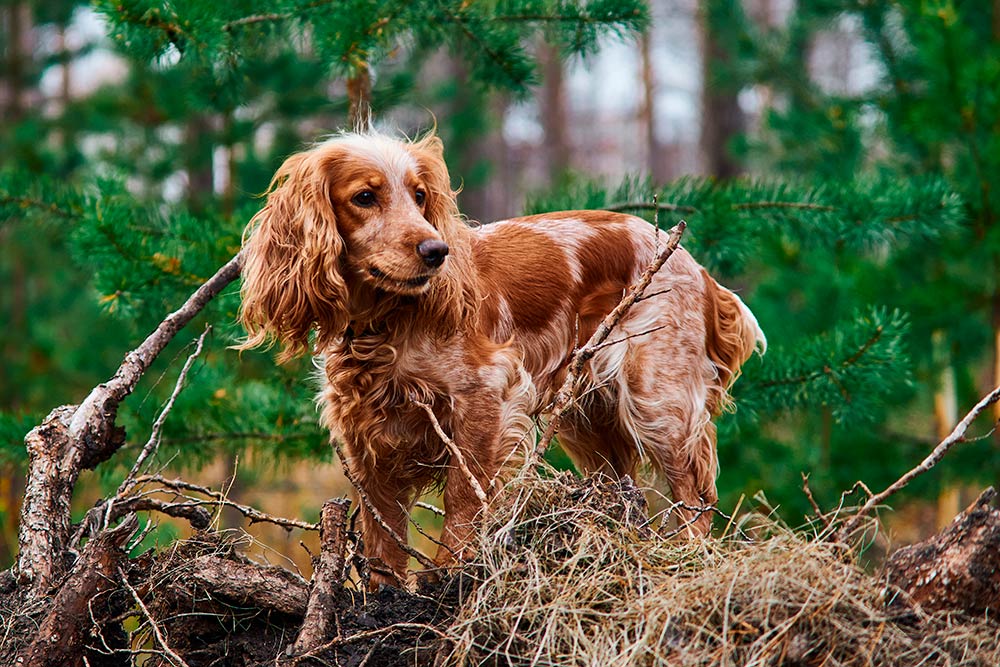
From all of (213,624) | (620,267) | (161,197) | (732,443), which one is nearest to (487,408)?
(620,267)

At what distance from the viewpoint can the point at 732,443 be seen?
26.8 feet

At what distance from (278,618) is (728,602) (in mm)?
1186

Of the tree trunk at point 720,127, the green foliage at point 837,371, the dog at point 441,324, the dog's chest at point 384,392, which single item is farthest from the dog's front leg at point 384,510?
the tree trunk at point 720,127

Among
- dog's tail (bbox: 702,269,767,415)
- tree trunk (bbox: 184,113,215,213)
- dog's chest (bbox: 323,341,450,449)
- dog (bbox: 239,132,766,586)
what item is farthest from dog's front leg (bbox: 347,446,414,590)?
tree trunk (bbox: 184,113,215,213)

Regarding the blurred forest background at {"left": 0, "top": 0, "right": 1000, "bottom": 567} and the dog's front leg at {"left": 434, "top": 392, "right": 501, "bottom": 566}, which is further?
the blurred forest background at {"left": 0, "top": 0, "right": 1000, "bottom": 567}

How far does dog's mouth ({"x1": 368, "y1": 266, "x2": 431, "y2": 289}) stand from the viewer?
331cm

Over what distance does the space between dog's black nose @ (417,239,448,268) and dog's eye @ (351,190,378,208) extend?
33cm

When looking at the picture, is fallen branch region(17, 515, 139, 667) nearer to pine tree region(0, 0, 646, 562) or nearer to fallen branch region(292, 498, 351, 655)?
fallen branch region(292, 498, 351, 655)

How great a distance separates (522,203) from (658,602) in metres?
7.03

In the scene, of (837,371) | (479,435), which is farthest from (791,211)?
(479,435)

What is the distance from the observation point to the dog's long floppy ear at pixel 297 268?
3424 mm

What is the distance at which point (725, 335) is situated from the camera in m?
4.30

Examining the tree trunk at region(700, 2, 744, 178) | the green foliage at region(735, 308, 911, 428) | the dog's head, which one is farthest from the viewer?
the tree trunk at region(700, 2, 744, 178)

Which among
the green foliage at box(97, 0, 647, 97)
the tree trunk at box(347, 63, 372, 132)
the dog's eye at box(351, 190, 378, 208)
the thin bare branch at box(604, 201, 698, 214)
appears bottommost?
the thin bare branch at box(604, 201, 698, 214)
